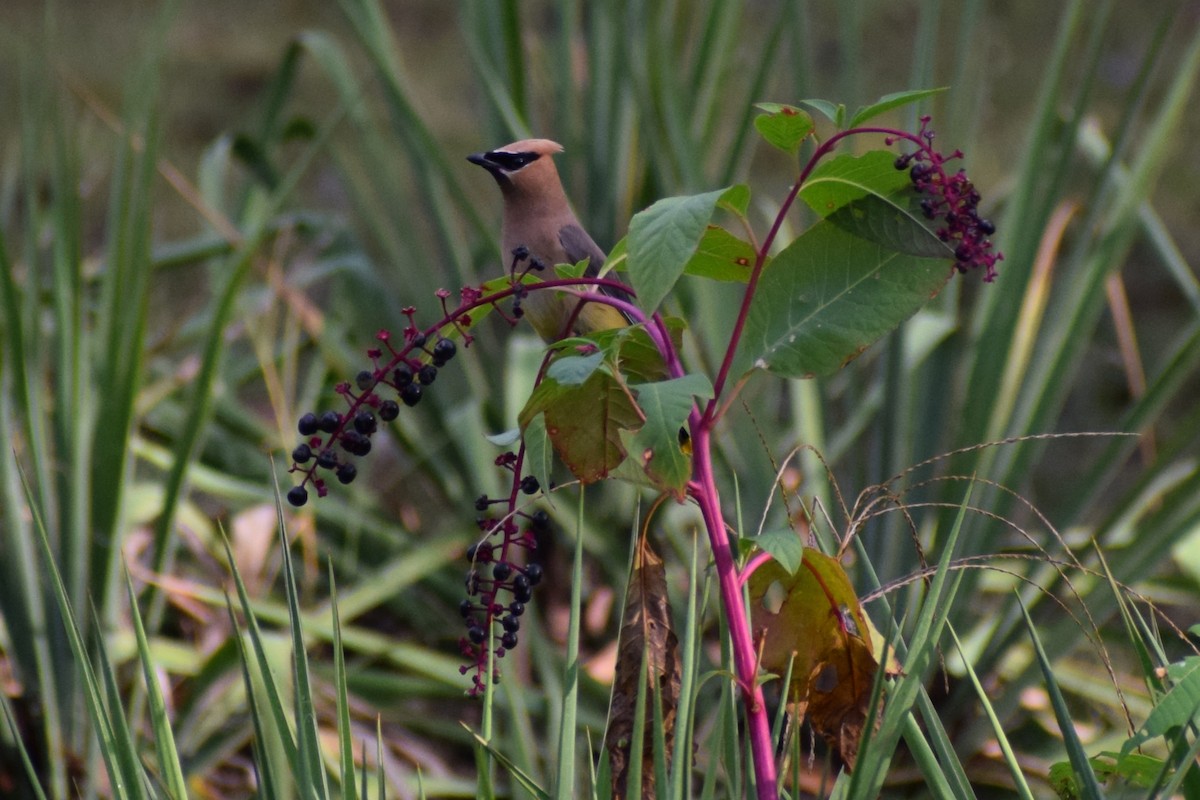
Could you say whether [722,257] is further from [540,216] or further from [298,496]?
[540,216]

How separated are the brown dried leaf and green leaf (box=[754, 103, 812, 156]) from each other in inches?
10.3

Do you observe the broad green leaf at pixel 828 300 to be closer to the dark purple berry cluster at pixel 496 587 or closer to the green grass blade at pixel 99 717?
the dark purple berry cluster at pixel 496 587

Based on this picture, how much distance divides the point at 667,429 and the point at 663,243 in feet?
0.34

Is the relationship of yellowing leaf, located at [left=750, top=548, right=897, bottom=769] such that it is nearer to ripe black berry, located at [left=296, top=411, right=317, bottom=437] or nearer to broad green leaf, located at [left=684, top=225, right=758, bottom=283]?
broad green leaf, located at [left=684, top=225, right=758, bottom=283]

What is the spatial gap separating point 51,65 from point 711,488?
5.79 feet

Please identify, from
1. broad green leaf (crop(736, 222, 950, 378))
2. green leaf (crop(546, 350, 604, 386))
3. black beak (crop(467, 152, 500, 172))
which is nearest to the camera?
green leaf (crop(546, 350, 604, 386))

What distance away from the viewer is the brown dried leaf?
865 millimetres

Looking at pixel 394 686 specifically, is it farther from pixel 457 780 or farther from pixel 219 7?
pixel 219 7

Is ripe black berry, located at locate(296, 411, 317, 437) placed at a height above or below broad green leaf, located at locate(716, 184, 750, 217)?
below

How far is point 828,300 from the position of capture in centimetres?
86

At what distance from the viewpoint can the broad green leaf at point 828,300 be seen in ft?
2.75

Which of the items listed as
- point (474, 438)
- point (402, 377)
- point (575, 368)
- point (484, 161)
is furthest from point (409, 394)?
point (474, 438)

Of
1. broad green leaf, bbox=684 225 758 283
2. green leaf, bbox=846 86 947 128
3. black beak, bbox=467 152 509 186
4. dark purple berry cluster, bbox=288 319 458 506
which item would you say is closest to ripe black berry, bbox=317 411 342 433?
dark purple berry cluster, bbox=288 319 458 506

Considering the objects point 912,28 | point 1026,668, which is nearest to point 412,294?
point 1026,668
